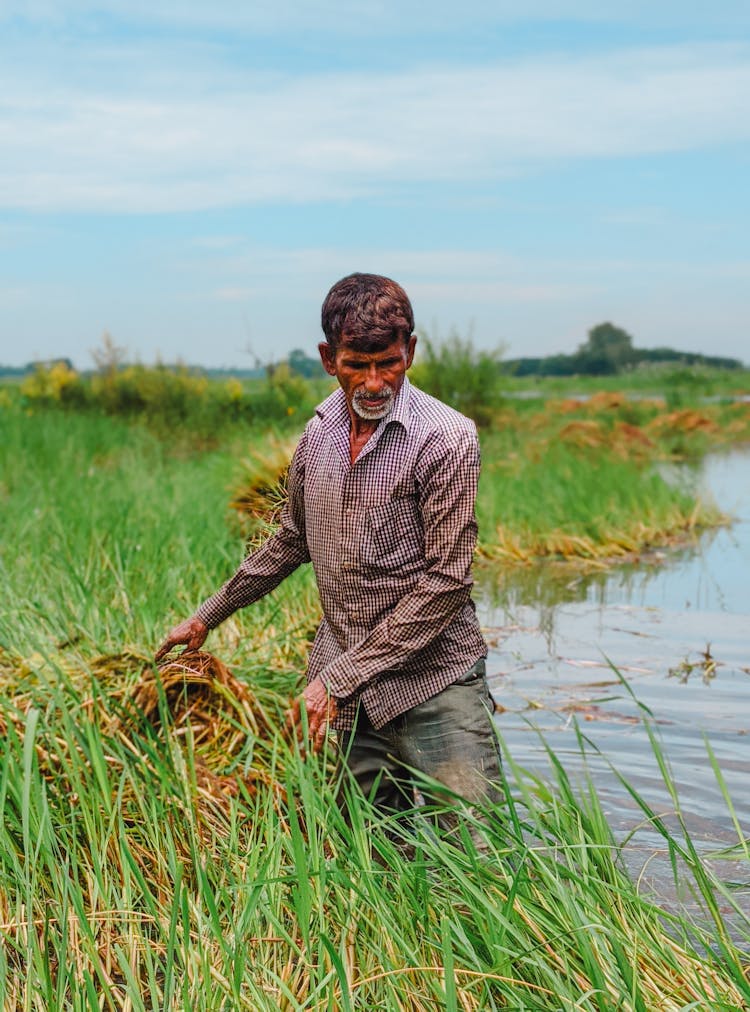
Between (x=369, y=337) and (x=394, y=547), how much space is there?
52 centimetres

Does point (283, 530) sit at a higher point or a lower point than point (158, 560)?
higher

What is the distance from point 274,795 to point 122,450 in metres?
11.3

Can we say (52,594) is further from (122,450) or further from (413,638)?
(122,450)

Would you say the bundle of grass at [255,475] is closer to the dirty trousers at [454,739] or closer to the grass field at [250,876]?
the grass field at [250,876]

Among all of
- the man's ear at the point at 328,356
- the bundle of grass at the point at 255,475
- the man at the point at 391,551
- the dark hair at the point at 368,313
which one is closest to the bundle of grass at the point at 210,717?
the man at the point at 391,551

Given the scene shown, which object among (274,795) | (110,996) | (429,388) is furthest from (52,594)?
(429,388)

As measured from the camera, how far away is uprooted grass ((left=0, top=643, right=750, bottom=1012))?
2.51 meters

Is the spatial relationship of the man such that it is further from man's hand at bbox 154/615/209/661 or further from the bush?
the bush

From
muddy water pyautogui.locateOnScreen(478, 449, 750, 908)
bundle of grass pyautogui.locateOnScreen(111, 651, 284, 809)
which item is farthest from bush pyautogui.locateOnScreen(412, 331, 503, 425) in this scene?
bundle of grass pyautogui.locateOnScreen(111, 651, 284, 809)

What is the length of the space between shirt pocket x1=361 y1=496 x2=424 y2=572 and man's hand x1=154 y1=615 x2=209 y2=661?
2.04 ft

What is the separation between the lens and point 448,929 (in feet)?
7.84

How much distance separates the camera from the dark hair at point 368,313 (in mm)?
2949

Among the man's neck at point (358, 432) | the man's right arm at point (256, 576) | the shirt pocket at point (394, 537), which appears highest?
the man's neck at point (358, 432)

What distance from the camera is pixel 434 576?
3010 mm
